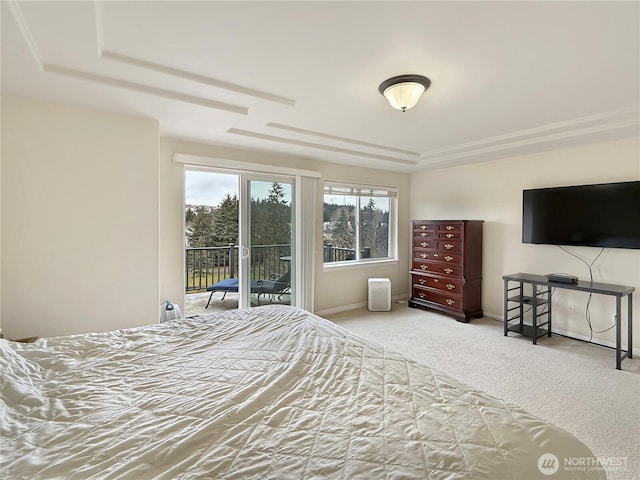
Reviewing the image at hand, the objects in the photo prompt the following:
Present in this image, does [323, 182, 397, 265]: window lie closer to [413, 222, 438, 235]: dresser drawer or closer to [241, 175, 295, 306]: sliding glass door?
[413, 222, 438, 235]: dresser drawer

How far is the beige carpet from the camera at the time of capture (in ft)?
6.63

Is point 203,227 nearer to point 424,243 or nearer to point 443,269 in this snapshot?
point 424,243

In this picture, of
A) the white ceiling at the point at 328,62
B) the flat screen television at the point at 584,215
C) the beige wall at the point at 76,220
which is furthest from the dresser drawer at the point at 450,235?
the beige wall at the point at 76,220

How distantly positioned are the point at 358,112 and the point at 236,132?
1316mm

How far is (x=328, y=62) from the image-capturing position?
1.98 meters

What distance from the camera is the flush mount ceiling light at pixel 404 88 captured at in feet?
7.00

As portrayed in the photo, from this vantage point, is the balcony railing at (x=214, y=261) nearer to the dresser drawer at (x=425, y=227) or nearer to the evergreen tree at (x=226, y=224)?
the evergreen tree at (x=226, y=224)

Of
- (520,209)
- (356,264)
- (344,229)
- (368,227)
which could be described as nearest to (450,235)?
(520,209)

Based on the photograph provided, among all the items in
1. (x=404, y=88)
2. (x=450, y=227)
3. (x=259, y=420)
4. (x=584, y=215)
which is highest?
(x=404, y=88)

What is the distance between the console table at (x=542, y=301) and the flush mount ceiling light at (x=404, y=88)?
2732 mm

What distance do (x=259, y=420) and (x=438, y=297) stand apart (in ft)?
13.8

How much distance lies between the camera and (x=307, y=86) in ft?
7.63

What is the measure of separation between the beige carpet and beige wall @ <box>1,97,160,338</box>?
8.89 ft

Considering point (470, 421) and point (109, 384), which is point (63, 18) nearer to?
point (109, 384)
